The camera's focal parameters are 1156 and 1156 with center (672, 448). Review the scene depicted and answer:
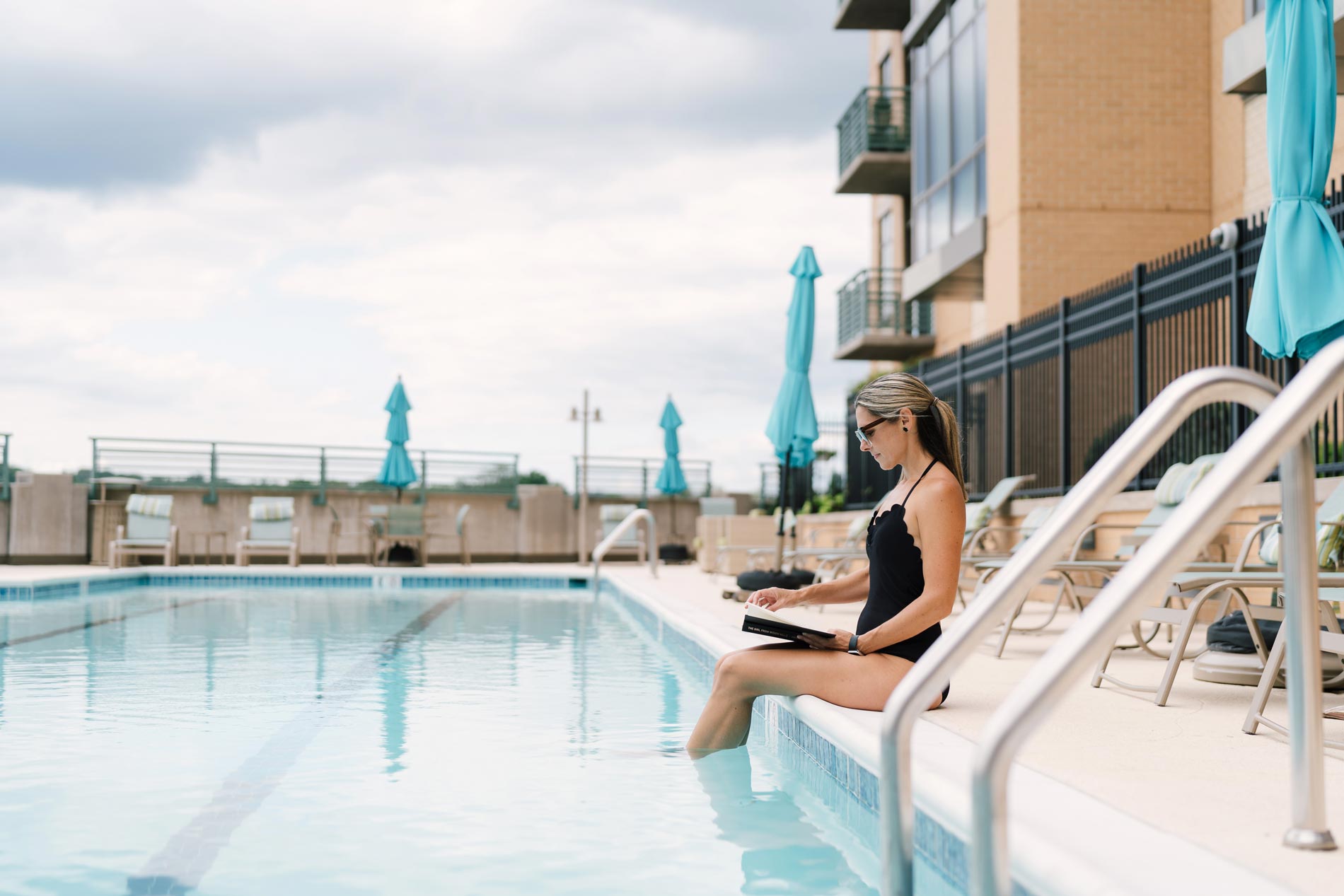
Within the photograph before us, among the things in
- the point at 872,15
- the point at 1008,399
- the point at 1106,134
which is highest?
the point at 872,15

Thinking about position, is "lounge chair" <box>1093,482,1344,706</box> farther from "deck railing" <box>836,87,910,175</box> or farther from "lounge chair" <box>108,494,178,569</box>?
"deck railing" <box>836,87,910,175</box>

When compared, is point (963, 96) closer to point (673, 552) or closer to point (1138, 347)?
point (673, 552)

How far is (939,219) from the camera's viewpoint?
16.3 metres

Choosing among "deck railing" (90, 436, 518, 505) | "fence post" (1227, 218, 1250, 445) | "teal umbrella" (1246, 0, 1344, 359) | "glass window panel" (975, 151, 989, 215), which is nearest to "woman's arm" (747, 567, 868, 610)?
"teal umbrella" (1246, 0, 1344, 359)

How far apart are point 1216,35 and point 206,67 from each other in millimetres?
12632

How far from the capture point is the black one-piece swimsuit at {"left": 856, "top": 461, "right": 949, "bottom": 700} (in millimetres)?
3219

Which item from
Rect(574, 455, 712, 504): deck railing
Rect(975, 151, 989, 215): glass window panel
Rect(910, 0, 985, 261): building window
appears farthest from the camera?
Rect(574, 455, 712, 504): deck railing

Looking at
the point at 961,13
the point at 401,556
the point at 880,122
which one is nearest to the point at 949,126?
the point at 961,13

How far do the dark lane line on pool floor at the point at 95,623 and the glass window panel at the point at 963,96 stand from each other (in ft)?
35.5

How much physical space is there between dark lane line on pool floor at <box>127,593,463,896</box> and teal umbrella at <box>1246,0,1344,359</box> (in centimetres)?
398

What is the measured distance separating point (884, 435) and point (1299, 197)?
2.54m

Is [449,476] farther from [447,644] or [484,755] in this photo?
[484,755]

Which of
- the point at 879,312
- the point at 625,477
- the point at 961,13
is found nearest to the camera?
the point at 961,13

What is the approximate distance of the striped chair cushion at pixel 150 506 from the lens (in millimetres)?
16156
